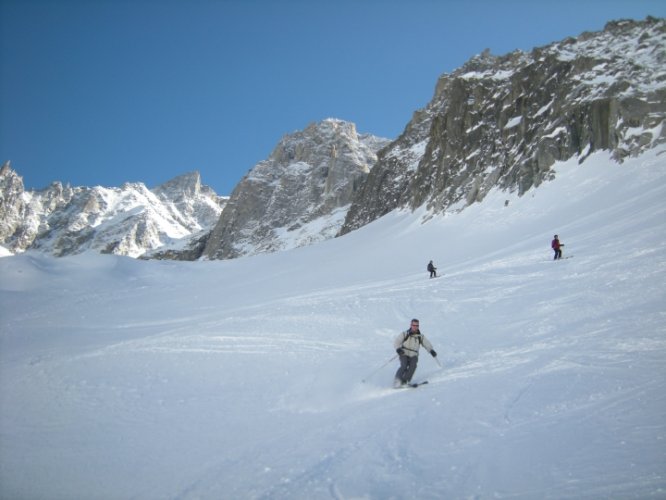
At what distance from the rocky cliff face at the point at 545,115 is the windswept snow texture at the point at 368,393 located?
67.6 ft

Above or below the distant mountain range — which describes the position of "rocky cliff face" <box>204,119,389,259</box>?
above

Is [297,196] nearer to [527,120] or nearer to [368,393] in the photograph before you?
[527,120]

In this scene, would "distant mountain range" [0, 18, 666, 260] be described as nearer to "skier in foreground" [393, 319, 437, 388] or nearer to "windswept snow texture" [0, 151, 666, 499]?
"windswept snow texture" [0, 151, 666, 499]

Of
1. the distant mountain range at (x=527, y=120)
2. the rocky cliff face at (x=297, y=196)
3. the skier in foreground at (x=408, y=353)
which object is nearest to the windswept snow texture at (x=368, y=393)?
the skier in foreground at (x=408, y=353)

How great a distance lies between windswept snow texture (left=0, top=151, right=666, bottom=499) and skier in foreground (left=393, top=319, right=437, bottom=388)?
0.39 m

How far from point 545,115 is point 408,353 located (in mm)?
45583

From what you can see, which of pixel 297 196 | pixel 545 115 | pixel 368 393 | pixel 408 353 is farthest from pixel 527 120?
pixel 297 196

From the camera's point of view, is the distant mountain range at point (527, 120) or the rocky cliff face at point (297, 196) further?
the rocky cliff face at point (297, 196)

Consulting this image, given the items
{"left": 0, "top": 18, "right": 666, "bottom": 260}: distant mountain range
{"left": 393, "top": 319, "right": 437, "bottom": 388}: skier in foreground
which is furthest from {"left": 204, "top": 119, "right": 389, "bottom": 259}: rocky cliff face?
{"left": 393, "top": 319, "right": 437, "bottom": 388}: skier in foreground

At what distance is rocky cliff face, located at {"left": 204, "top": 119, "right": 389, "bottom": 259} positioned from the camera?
525 ft

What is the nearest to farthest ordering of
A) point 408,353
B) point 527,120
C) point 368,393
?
point 368,393 → point 408,353 → point 527,120

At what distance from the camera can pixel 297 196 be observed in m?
180

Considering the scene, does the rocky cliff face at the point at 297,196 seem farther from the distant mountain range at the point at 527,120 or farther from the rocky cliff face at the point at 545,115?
the rocky cliff face at the point at 545,115

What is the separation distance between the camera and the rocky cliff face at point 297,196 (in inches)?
6299
